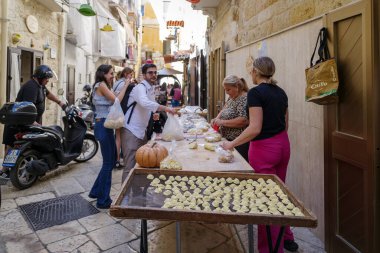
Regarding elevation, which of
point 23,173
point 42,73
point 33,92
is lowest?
point 23,173

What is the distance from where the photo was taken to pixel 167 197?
219 cm

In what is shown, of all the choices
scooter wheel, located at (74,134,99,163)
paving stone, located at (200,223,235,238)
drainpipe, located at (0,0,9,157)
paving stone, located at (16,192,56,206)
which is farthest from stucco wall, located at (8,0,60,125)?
paving stone, located at (200,223,235,238)

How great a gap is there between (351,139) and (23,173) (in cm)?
467

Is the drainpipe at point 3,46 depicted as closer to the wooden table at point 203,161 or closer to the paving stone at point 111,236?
the paving stone at point 111,236

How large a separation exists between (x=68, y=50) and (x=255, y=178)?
1024 centimetres

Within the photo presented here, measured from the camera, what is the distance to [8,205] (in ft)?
14.2

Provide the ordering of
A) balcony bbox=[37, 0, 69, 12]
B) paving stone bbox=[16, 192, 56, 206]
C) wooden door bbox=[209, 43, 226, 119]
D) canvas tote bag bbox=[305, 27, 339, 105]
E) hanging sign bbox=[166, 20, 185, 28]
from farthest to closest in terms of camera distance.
→ hanging sign bbox=[166, 20, 185, 28] < wooden door bbox=[209, 43, 226, 119] < balcony bbox=[37, 0, 69, 12] < paving stone bbox=[16, 192, 56, 206] < canvas tote bag bbox=[305, 27, 339, 105]

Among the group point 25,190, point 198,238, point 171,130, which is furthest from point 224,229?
point 25,190

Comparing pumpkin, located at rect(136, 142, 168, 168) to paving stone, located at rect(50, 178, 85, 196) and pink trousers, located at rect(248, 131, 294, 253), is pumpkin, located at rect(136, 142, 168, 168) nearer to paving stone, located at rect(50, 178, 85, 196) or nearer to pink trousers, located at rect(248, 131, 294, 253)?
pink trousers, located at rect(248, 131, 294, 253)

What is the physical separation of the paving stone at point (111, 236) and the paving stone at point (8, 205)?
4.77 ft

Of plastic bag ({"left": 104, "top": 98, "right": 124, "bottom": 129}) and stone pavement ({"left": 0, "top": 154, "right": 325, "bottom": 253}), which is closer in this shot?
stone pavement ({"left": 0, "top": 154, "right": 325, "bottom": 253})

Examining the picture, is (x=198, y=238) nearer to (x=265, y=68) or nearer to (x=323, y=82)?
(x=265, y=68)

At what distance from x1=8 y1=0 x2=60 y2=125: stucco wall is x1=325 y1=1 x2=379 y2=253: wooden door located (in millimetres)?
6755

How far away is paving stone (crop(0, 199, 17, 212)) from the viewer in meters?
4.21
